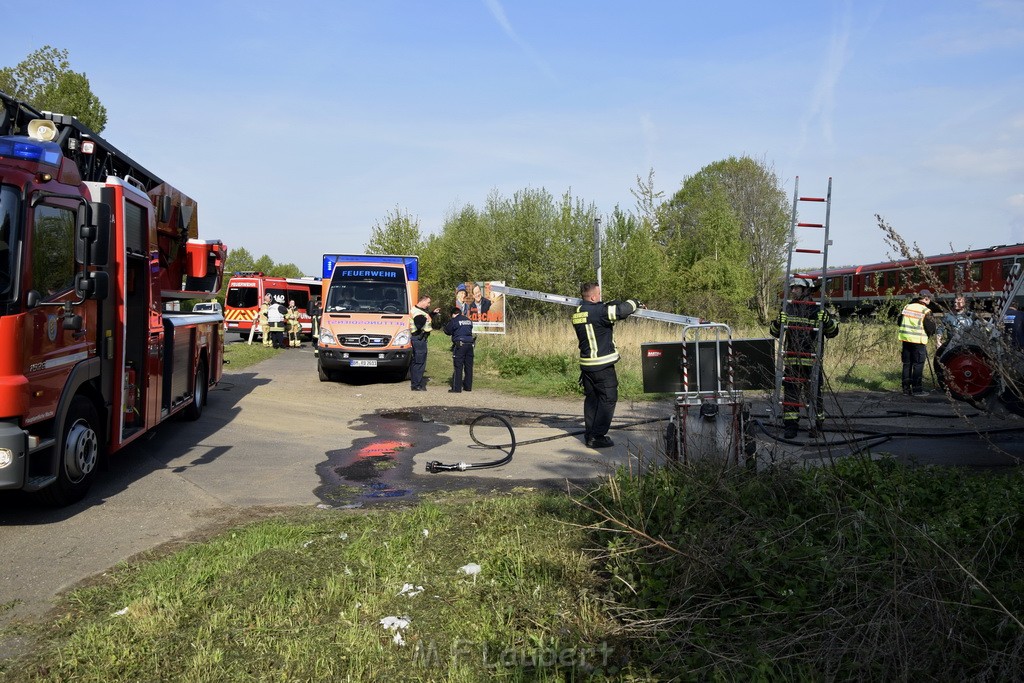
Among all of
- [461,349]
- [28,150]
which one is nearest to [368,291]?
[461,349]

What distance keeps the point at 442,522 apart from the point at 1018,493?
146 inches

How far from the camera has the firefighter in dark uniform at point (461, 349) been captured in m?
15.9

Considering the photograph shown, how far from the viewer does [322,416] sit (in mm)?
12891

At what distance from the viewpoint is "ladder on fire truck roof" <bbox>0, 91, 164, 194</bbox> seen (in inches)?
307

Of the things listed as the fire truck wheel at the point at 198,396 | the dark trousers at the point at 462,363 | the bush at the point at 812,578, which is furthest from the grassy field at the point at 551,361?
the bush at the point at 812,578

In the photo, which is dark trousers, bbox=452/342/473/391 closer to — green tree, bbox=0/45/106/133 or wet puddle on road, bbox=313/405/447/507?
wet puddle on road, bbox=313/405/447/507

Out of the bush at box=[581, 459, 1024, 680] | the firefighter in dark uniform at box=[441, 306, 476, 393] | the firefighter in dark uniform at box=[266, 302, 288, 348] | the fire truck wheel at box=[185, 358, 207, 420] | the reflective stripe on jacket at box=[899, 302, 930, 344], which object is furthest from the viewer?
the firefighter in dark uniform at box=[266, 302, 288, 348]

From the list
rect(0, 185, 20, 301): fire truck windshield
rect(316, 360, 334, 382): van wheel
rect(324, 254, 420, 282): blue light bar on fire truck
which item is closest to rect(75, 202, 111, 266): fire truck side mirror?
rect(0, 185, 20, 301): fire truck windshield

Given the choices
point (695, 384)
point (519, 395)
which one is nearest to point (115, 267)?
point (695, 384)

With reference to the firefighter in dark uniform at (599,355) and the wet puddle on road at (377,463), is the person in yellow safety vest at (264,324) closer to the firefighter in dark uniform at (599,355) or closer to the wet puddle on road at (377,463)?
the wet puddle on road at (377,463)

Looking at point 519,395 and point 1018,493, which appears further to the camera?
point 519,395

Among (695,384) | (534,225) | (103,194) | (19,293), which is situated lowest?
(695,384)

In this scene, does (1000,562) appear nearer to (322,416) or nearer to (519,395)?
(322,416)

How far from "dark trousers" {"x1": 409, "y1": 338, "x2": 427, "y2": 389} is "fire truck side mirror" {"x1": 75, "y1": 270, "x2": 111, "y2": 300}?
9.50 meters
